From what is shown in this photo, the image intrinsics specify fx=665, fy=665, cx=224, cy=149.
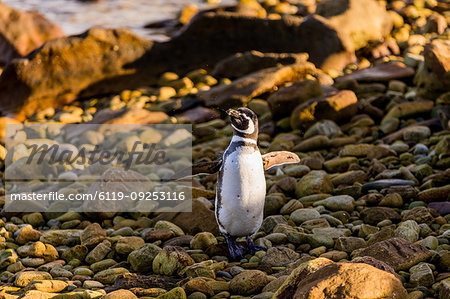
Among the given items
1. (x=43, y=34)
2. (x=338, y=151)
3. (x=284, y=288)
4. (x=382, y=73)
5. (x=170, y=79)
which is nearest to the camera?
(x=284, y=288)

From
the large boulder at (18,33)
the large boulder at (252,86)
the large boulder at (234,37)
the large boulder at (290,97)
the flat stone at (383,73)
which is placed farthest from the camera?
the large boulder at (18,33)

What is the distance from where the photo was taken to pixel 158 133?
28.7 ft

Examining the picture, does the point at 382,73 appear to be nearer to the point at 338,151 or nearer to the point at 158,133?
the point at 338,151

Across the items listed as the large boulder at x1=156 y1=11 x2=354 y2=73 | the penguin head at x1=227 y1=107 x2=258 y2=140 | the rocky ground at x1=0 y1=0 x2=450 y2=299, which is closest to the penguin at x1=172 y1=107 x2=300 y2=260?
the penguin head at x1=227 y1=107 x2=258 y2=140

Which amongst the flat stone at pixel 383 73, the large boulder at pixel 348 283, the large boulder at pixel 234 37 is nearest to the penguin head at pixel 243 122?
the large boulder at pixel 348 283

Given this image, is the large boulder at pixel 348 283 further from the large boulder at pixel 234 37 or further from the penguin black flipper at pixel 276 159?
the large boulder at pixel 234 37

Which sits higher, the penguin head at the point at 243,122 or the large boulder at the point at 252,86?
the penguin head at the point at 243,122

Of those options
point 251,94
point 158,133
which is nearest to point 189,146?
point 158,133

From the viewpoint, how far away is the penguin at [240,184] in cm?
501

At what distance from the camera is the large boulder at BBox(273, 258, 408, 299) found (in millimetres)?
3467

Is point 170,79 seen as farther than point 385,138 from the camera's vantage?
Yes

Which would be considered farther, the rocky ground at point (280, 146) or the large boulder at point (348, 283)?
the rocky ground at point (280, 146)

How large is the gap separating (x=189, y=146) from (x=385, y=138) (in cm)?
244

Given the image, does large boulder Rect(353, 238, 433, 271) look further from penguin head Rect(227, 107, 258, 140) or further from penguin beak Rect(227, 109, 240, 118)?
penguin beak Rect(227, 109, 240, 118)
